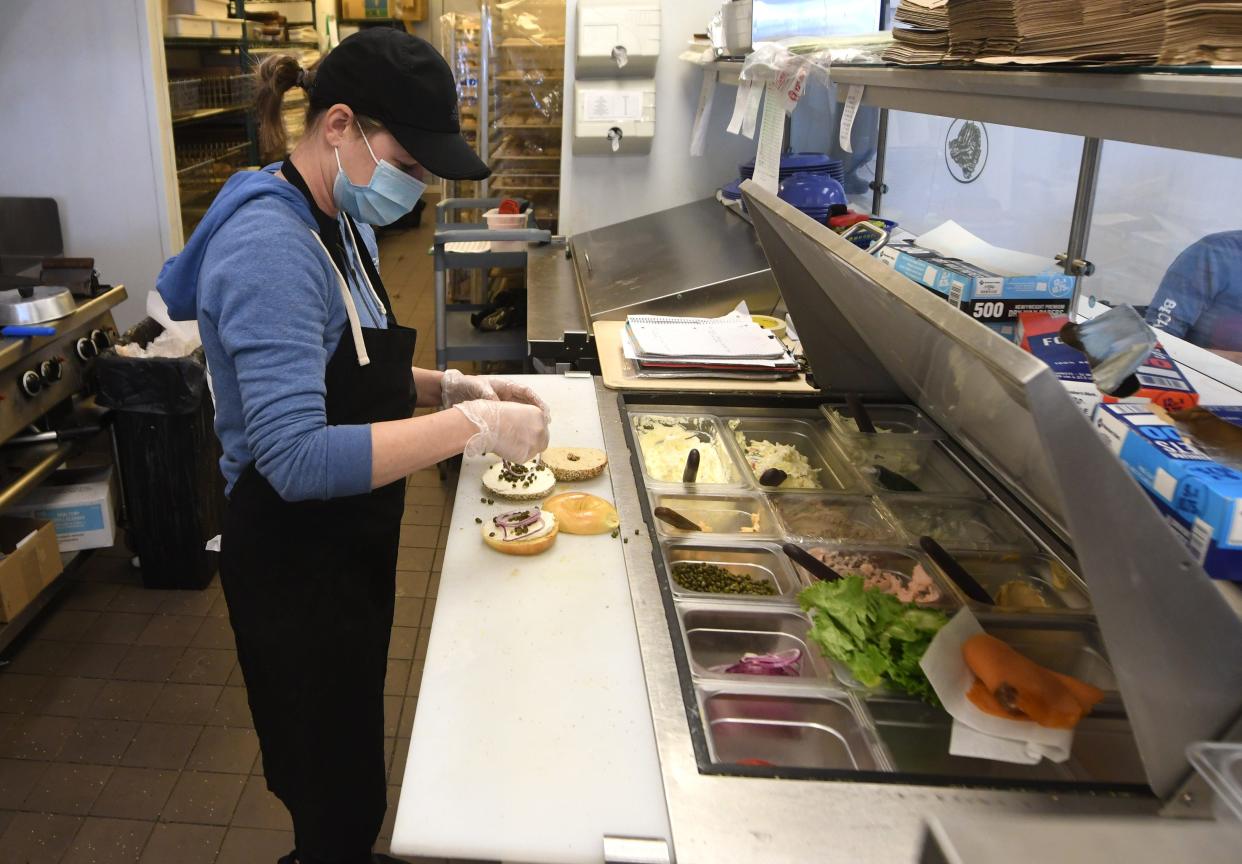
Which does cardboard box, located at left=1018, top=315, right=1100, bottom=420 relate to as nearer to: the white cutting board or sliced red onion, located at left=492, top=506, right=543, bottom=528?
the white cutting board

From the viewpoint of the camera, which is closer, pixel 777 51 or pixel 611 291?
pixel 777 51

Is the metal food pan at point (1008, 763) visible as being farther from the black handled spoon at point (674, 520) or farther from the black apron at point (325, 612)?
the black apron at point (325, 612)

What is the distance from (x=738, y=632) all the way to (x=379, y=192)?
1.00 m

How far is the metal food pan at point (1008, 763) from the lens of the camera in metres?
1.24

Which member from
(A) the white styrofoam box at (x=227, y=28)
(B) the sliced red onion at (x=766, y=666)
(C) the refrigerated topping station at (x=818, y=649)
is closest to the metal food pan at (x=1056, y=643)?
(C) the refrigerated topping station at (x=818, y=649)

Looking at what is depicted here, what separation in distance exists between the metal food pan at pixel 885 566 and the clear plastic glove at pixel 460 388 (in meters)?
0.82

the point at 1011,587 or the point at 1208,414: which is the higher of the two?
the point at 1208,414

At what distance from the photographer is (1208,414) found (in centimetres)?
122

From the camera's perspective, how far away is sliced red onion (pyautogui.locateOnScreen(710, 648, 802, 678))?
1.43 m

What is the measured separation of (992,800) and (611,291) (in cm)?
238

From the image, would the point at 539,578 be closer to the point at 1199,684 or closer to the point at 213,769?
the point at 1199,684

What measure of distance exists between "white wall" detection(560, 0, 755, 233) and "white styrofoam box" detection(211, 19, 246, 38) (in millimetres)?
2835

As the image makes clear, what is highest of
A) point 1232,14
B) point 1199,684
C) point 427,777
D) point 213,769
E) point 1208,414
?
point 1232,14

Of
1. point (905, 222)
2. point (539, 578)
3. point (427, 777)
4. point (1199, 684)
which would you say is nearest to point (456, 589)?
point (539, 578)
